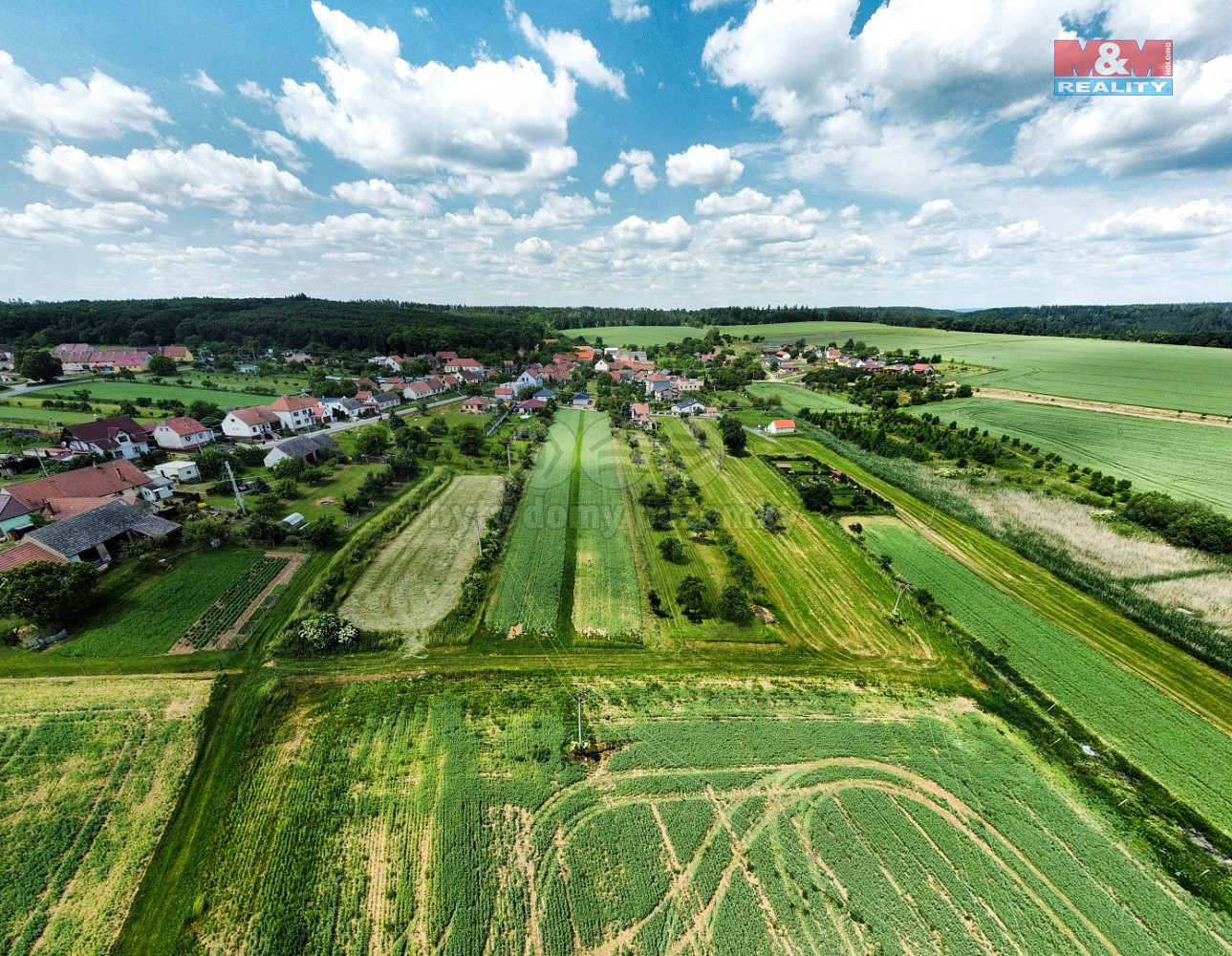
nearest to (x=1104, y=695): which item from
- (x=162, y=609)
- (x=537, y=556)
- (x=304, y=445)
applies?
(x=537, y=556)

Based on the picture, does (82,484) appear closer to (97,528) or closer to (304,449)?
(97,528)

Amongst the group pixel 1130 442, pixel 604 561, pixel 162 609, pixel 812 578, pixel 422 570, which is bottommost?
pixel 812 578

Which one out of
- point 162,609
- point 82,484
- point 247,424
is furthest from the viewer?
point 247,424

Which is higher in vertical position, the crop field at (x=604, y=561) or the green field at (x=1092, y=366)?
the green field at (x=1092, y=366)

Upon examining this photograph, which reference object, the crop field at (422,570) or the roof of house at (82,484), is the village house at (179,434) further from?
the crop field at (422,570)

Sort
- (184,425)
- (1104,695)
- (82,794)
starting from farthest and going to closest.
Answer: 1. (184,425)
2. (1104,695)
3. (82,794)

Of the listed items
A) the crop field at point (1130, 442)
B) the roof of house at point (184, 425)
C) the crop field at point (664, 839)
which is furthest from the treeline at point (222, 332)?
the crop field at point (664, 839)
